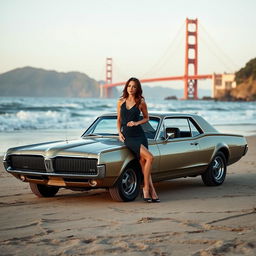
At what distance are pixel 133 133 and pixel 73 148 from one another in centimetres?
76

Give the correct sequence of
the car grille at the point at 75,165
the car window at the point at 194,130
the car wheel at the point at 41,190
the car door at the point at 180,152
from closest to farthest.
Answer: the car grille at the point at 75,165
the car wheel at the point at 41,190
the car door at the point at 180,152
the car window at the point at 194,130

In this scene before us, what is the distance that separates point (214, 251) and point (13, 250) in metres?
1.61

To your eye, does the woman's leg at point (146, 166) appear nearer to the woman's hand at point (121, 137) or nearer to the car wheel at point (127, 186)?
the car wheel at point (127, 186)

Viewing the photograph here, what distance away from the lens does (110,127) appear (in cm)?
838

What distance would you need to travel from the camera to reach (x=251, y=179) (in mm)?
9758

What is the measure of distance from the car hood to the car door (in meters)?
0.68

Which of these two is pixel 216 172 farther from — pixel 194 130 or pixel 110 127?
pixel 110 127

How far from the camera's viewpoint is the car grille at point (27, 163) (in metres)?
7.30

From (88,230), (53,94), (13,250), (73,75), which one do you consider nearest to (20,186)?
(88,230)

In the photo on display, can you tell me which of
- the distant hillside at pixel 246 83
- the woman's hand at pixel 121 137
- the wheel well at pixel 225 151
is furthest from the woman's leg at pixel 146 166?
the distant hillside at pixel 246 83

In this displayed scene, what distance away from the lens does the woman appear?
7336 mm

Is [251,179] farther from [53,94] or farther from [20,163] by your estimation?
Result: [53,94]

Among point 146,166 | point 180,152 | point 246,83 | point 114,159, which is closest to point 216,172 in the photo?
point 180,152

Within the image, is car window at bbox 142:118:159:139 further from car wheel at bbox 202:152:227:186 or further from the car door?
car wheel at bbox 202:152:227:186
